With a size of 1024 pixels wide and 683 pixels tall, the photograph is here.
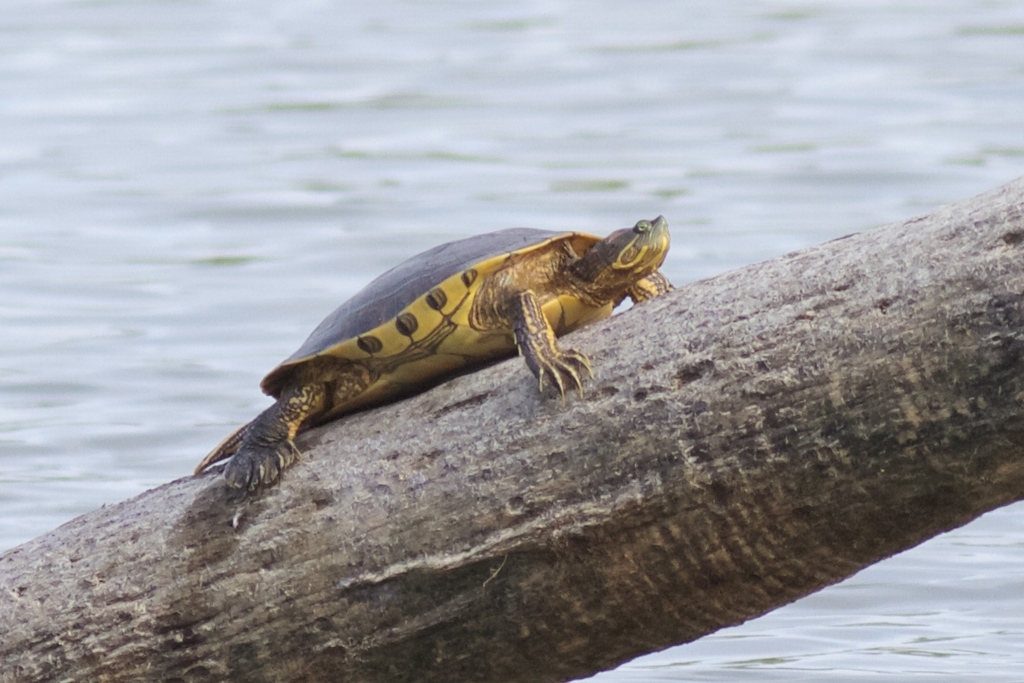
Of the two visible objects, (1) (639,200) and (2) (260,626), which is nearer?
(2) (260,626)

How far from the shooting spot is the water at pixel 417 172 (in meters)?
4.90

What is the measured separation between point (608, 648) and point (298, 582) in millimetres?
564

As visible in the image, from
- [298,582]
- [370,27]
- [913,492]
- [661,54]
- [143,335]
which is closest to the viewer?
[913,492]

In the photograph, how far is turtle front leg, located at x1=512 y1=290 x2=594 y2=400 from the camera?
287cm

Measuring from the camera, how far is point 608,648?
2.98 m

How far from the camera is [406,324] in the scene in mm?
3125

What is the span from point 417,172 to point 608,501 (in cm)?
654

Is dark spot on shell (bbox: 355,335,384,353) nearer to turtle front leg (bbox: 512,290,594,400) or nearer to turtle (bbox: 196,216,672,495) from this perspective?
turtle (bbox: 196,216,672,495)

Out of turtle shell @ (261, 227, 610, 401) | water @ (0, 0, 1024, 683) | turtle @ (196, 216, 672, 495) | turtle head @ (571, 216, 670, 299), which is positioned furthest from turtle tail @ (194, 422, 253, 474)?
water @ (0, 0, 1024, 683)

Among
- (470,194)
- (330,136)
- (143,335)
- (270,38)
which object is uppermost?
(270,38)

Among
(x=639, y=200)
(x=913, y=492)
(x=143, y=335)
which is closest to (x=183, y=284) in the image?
(x=143, y=335)

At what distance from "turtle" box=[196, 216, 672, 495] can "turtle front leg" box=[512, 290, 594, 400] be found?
0.02m

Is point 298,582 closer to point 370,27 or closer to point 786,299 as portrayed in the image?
point 786,299

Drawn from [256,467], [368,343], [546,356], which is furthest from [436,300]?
[256,467]
